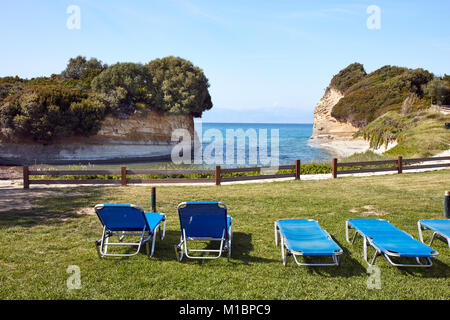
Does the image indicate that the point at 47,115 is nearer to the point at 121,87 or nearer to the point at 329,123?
the point at 121,87

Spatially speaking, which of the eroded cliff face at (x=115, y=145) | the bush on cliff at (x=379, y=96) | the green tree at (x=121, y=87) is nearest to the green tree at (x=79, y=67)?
the green tree at (x=121, y=87)

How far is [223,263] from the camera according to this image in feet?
16.3

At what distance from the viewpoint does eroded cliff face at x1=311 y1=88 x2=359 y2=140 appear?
6840cm

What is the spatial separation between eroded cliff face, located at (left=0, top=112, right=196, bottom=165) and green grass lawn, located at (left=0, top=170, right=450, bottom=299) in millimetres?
34283

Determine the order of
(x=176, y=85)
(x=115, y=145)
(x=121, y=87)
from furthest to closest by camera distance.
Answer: (x=176, y=85) < (x=121, y=87) < (x=115, y=145)

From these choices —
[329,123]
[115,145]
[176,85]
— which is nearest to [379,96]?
[329,123]

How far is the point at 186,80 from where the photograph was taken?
50594 millimetres

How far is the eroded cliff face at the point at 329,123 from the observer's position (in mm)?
68400

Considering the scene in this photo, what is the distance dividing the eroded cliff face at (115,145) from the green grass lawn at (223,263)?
34283 millimetres

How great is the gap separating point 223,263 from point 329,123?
7492 cm

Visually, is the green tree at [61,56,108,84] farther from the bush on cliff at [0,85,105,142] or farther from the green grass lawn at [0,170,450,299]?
the green grass lawn at [0,170,450,299]

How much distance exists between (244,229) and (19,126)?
38.1m

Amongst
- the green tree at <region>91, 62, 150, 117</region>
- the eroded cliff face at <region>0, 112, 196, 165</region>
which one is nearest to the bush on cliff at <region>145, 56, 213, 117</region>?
the eroded cliff face at <region>0, 112, 196, 165</region>
